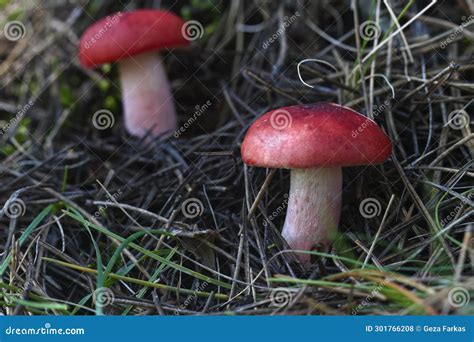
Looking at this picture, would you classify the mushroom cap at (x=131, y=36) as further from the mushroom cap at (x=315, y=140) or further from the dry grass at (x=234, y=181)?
the mushroom cap at (x=315, y=140)

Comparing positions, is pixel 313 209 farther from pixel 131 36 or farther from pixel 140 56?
pixel 140 56

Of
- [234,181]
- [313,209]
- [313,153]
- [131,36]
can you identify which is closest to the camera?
[313,153]

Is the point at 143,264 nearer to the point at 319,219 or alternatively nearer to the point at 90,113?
the point at 319,219

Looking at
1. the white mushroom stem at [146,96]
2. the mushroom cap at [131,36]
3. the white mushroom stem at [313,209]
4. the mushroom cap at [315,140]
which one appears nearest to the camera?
the mushroom cap at [315,140]

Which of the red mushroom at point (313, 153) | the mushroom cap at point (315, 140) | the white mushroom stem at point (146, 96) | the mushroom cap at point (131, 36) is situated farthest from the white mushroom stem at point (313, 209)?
the white mushroom stem at point (146, 96)

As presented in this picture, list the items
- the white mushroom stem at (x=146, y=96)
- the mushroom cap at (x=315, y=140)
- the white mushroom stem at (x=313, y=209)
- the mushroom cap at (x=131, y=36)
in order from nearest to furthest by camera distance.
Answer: the mushroom cap at (x=315, y=140), the white mushroom stem at (x=313, y=209), the mushroom cap at (x=131, y=36), the white mushroom stem at (x=146, y=96)

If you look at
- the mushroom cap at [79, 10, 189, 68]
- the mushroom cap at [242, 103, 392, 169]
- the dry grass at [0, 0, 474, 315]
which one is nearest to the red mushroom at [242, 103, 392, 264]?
the mushroom cap at [242, 103, 392, 169]

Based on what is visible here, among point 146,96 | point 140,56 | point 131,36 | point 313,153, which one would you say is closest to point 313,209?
point 313,153
